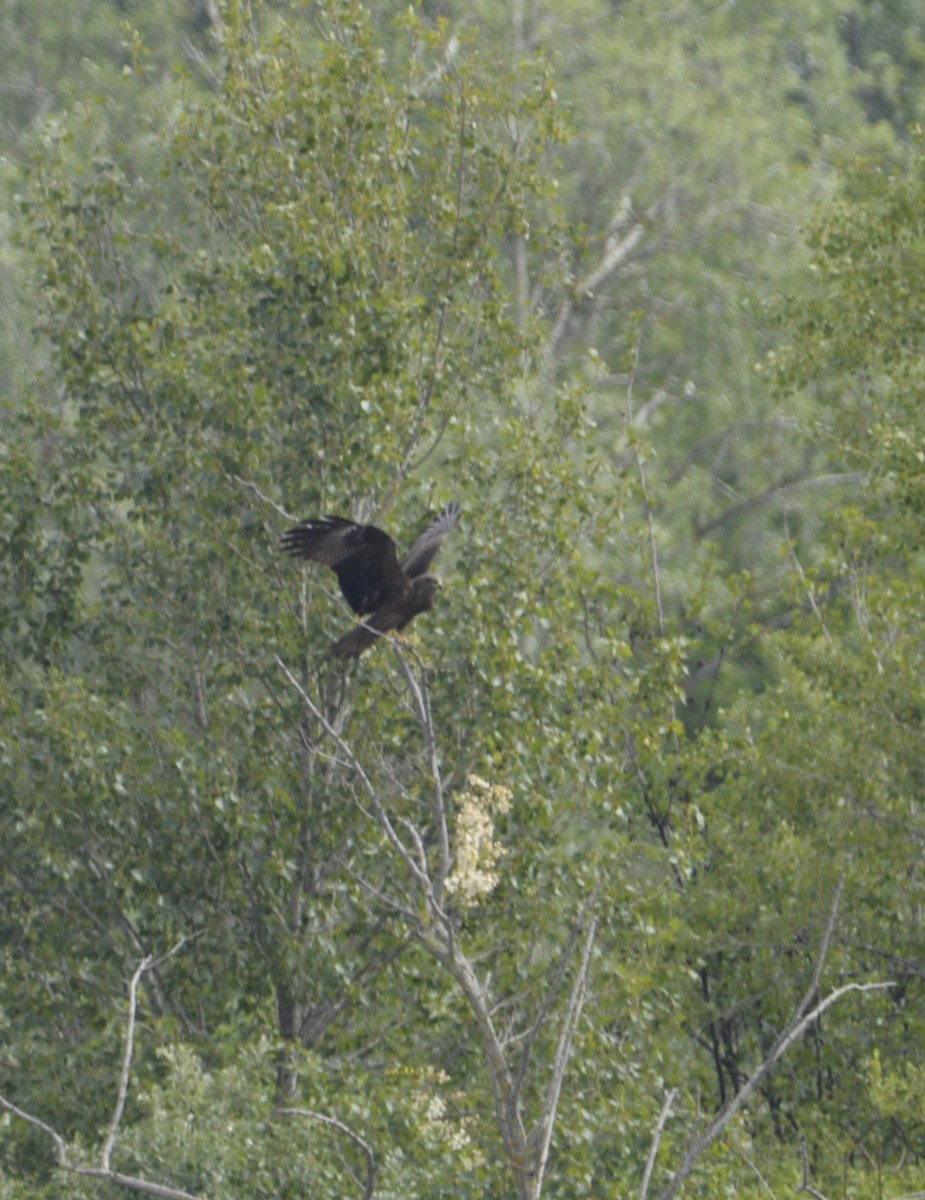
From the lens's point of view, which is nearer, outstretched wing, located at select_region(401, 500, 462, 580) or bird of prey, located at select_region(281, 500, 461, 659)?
bird of prey, located at select_region(281, 500, 461, 659)

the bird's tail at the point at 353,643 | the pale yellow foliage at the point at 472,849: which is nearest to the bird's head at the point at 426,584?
the bird's tail at the point at 353,643

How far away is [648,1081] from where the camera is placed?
10.5 meters

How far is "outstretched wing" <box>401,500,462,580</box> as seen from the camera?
9.98m

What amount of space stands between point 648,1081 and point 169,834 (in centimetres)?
280

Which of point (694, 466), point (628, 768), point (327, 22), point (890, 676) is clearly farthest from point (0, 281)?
point (890, 676)

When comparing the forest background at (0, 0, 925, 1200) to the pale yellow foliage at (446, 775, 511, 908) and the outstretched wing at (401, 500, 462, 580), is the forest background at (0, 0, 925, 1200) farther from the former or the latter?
the pale yellow foliage at (446, 775, 511, 908)

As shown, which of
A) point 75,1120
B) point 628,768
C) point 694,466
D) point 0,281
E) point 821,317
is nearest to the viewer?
point 75,1120

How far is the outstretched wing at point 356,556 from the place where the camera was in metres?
9.18

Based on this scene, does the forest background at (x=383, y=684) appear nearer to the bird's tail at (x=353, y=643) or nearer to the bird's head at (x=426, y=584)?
the bird's tail at (x=353, y=643)

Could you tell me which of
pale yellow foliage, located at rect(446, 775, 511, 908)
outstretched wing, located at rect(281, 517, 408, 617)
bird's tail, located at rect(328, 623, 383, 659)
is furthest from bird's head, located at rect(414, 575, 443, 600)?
pale yellow foliage, located at rect(446, 775, 511, 908)

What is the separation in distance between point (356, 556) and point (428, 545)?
31.8 inches

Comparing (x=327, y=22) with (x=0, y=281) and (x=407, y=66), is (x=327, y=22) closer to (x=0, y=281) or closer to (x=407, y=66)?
(x=407, y=66)

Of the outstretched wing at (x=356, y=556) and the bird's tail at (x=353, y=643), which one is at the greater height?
the outstretched wing at (x=356, y=556)

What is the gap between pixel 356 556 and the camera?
30.6 ft
